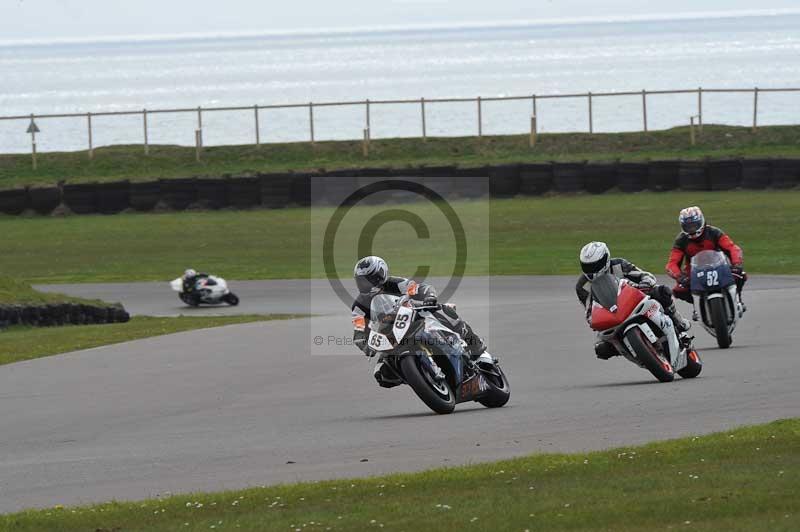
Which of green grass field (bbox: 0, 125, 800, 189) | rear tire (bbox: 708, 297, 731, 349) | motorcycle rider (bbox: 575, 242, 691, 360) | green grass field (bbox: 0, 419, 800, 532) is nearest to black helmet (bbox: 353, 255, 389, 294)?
motorcycle rider (bbox: 575, 242, 691, 360)

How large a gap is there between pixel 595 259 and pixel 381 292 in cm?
230

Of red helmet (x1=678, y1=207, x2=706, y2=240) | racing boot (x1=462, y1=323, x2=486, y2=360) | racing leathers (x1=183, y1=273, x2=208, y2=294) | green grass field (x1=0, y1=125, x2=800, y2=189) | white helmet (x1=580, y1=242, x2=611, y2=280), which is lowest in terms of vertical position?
racing leathers (x1=183, y1=273, x2=208, y2=294)

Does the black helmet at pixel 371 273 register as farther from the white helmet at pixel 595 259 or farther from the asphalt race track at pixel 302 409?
the white helmet at pixel 595 259

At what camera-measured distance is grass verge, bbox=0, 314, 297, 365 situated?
19703mm

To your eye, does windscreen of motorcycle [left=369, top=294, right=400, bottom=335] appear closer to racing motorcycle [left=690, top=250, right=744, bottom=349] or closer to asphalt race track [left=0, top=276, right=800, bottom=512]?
asphalt race track [left=0, top=276, right=800, bottom=512]

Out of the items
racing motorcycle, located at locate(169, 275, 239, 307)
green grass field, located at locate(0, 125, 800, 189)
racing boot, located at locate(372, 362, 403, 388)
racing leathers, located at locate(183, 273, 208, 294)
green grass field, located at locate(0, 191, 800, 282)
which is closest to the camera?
racing boot, located at locate(372, 362, 403, 388)

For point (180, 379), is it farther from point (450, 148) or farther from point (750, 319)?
point (450, 148)

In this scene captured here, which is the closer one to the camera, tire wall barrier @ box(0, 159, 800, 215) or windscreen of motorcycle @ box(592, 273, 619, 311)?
windscreen of motorcycle @ box(592, 273, 619, 311)

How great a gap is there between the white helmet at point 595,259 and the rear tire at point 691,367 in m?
1.33

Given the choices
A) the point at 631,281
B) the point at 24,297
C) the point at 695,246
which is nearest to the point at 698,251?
the point at 695,246

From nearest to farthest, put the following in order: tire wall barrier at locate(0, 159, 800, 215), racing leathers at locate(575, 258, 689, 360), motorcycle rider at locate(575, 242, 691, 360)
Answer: motorcycle rider at locate(575, 242, 691, 360) → racing leathers at locate(575, 258, 689, 360) → tire wall barrier at locate(0, 159, 800, 215)

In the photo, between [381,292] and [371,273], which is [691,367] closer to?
[381,292]

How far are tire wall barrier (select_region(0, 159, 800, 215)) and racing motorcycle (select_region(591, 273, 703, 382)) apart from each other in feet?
90.1

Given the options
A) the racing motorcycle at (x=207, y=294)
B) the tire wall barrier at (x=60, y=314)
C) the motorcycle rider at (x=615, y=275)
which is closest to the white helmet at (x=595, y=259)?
the motorcycle rider at (x=615, y=275)
